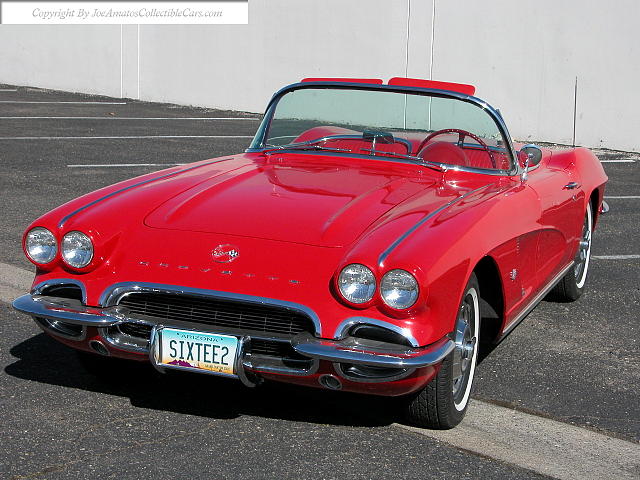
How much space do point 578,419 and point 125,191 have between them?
2280 millimetres

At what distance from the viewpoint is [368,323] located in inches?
155

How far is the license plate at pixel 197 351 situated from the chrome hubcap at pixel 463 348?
951 mm

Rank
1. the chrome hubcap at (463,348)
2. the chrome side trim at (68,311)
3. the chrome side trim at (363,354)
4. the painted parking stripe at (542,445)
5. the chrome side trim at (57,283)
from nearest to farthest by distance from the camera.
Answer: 1. the chrome side trim at (363,354)
2. the painted parking stripe at (542,445)
3. the chrome side trim at (68,311)
4. the chrome side trim at (57,283)
5. the chrome hubcap at (463,348)

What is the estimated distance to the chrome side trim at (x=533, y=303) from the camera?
16.2 feet

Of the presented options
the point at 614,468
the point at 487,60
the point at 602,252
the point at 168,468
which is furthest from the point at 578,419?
the point at 487,60

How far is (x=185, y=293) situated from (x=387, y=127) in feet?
6.55

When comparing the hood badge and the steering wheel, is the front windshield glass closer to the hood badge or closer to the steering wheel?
the steering wheel

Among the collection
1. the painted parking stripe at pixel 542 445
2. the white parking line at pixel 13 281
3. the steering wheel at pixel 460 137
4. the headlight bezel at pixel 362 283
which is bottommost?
the painted parking stripe at pixel 542 445

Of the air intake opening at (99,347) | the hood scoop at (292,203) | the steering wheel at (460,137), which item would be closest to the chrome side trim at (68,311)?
the air intake opening at (99,347)

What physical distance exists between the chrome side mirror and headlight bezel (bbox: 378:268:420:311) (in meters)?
1.83

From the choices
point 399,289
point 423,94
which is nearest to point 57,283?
point 399,289

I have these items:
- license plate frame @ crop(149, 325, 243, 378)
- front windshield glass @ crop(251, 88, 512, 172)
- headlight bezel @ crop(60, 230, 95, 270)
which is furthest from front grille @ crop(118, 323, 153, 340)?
front windshield glass @ crop(251, 88, 512, 172)

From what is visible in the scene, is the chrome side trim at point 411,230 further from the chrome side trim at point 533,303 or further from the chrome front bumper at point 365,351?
the chrome side trim at point 533,303

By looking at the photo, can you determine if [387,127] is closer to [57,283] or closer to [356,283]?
[356,283]
